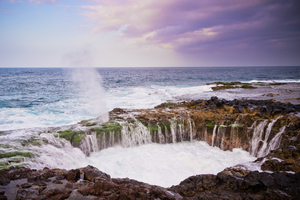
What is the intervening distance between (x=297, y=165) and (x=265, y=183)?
1.61 meters

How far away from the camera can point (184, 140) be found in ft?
32.0

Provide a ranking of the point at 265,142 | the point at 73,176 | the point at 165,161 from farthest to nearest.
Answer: the point at 265,142 → the point at 165,161 → the point at 73,176

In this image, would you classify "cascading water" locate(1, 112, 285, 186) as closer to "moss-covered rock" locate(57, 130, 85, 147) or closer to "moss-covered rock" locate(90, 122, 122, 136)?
"moss-covered rock" locate(90, 122, 122, 136)

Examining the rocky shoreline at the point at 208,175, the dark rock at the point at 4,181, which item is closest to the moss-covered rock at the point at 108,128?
the rocky shoreline at the point at 208,175

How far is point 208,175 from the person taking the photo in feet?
15.2

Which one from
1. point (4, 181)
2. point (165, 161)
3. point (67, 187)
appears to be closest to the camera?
point (67, 187)

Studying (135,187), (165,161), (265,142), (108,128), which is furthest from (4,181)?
(265,142)

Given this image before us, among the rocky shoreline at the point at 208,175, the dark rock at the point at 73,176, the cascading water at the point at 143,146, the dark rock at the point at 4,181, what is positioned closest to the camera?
the rocky shoreline at the point at 208,175

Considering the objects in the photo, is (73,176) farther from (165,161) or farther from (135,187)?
(165,161)

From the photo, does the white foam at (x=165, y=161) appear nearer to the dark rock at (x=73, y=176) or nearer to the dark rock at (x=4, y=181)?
the dark rock at (x=73, y=176)

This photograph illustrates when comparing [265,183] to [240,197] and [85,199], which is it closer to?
[240,197]

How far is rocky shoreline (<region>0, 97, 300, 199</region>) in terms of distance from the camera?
12.4 ft

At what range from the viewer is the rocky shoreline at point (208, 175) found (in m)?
3.78

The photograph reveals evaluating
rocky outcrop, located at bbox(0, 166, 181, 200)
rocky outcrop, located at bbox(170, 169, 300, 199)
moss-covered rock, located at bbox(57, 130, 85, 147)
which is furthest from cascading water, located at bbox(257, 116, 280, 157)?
moss-covered rock, located at bbox(57, 130, 85, 147)
